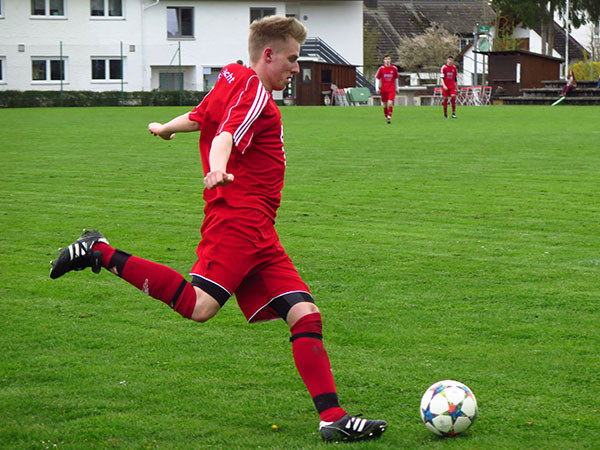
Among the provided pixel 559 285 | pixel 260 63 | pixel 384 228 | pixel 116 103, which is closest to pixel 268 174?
pixel 260 63

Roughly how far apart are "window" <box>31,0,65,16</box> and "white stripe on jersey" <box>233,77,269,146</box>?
171 feet

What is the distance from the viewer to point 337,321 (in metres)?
5.73

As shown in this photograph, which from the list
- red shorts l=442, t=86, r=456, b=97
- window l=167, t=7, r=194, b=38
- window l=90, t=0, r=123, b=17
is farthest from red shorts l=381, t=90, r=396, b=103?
Result: window l=90, t=0, r=123, b=17

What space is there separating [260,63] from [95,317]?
2508 millimetres

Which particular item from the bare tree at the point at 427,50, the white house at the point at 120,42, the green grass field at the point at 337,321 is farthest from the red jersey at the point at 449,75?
the bare tree at the point at 427,50

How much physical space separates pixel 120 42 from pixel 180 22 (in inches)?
177

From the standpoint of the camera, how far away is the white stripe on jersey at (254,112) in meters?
3.90

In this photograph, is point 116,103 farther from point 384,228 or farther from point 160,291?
point 160,291

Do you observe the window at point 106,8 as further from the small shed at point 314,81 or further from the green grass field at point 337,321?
the green grass field at point 337,321

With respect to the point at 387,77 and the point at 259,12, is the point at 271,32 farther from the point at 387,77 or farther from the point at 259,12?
the point at 259,12

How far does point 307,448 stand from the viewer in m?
3.78

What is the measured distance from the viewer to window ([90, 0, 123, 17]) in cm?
5375

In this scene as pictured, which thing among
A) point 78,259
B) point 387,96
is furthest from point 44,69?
point 78,259

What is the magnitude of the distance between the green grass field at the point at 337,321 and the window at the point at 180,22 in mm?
44194
